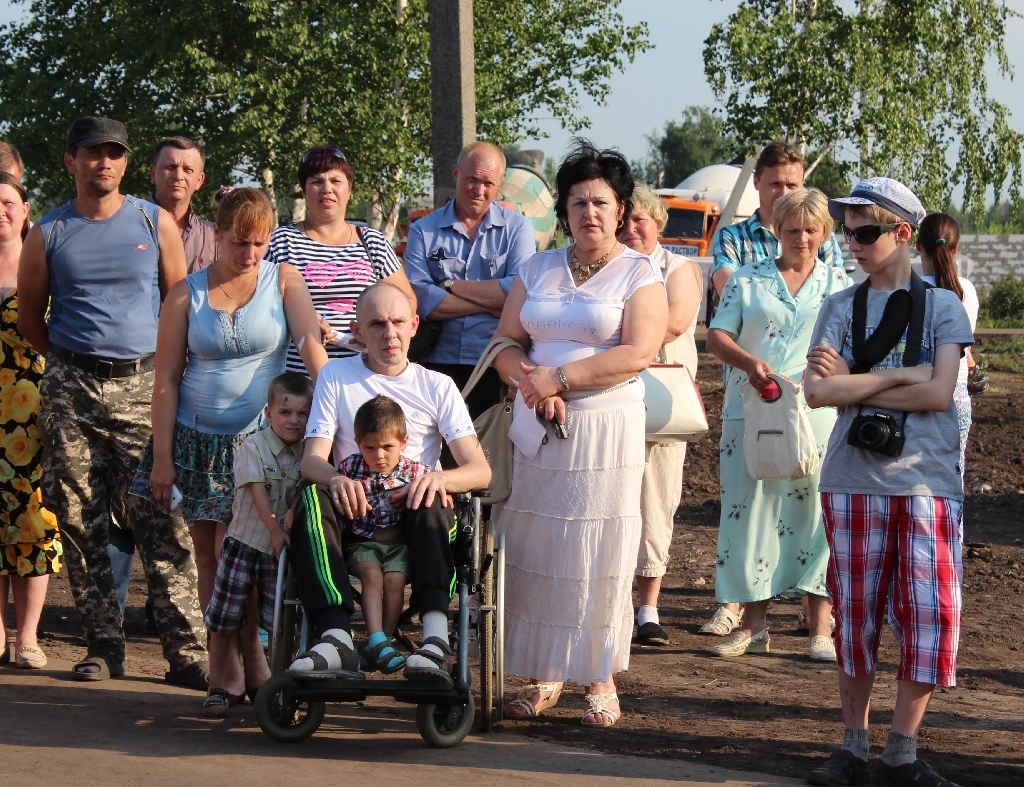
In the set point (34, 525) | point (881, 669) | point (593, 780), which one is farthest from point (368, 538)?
point (881, 669)

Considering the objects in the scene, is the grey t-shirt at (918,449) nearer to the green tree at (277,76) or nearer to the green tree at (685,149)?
the green tree at (277,76)

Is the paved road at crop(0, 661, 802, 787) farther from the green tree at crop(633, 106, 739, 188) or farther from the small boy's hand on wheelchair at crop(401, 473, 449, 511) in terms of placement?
the green tree at crop(633, 106, 739, 188)

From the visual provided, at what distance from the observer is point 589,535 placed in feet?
16.7

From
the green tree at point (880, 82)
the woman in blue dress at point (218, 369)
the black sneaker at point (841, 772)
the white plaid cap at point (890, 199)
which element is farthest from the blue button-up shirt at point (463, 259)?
the green tree at point (880, 82)

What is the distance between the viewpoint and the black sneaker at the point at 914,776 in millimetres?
4160

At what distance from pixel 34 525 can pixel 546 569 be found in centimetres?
253

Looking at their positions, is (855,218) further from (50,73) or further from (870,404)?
(50,73)

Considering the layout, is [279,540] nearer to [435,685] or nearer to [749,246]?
[435,685]

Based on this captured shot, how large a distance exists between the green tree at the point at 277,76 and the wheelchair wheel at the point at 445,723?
2168 cm

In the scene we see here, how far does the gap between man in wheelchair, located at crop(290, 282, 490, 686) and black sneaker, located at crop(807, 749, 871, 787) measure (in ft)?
4.03

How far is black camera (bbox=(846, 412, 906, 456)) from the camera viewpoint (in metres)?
4.24

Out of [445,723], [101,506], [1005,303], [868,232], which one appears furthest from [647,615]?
[1005,303]

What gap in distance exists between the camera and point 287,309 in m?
5.53

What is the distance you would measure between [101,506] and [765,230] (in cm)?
348
